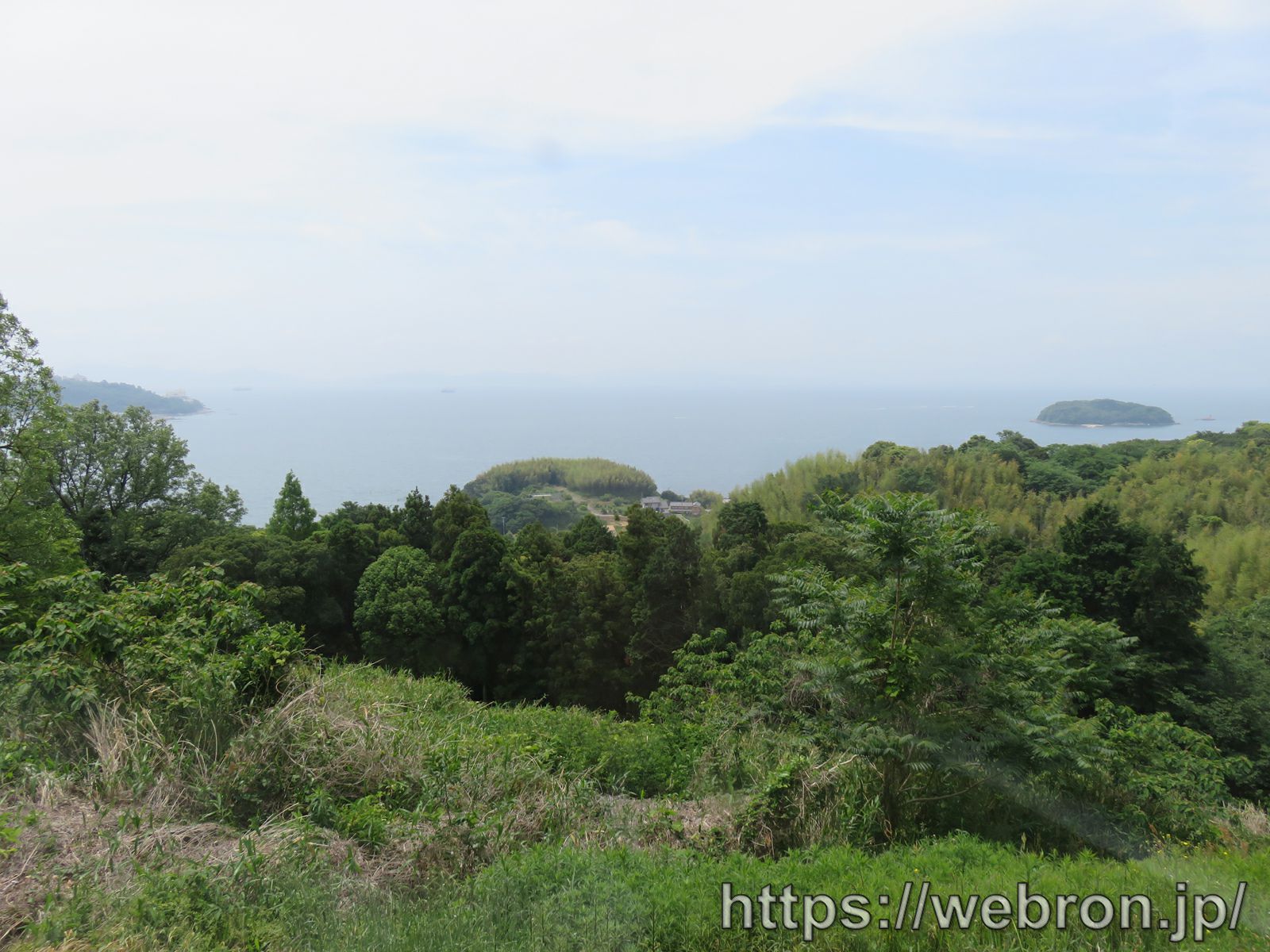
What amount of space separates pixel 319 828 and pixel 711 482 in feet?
168

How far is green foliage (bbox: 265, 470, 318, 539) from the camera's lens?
75.3 ft

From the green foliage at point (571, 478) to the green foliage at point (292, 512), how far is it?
3147 cm

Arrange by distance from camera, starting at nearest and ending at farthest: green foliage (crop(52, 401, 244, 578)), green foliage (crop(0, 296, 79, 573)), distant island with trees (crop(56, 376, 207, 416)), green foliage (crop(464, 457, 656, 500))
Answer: green foliage (crop(0, 296, 79, 573)) < green foliage (crop(52, 401, 244, 578)) < distant island with trees (crop(56, 376, 207, 416)) < green foliage (crop(464, 457, 656, 500))

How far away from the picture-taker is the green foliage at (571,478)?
57.1m

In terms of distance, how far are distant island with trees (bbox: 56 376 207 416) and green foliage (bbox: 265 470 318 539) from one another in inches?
522

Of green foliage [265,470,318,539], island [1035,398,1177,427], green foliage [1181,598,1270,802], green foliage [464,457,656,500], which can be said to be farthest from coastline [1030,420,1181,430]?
green foliage [265,470,318,539]

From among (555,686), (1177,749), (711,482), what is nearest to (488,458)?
(711,482)

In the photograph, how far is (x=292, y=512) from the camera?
23094 mm

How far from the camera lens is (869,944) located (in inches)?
103

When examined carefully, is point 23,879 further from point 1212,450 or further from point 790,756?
point 1212,450

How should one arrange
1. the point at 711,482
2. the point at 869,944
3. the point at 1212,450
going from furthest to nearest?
the point at 711,482 < the point at 1212,450 < the point at 869,944

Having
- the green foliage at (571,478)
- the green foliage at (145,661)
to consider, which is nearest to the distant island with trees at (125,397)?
the green foliage at (571,478)

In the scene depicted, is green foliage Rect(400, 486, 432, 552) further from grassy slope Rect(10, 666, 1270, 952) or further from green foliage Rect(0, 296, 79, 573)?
grassy slope Rect(10, 666, 1270, 952)

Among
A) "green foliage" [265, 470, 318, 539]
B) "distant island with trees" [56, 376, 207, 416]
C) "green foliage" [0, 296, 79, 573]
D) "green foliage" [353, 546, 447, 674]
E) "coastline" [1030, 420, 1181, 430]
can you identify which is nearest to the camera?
"green foliage" [0, 296, 79, 573]
